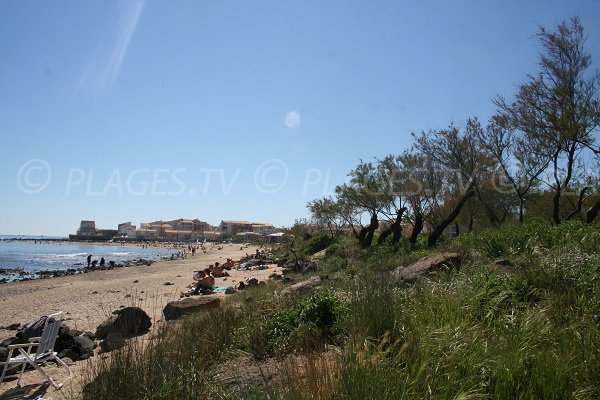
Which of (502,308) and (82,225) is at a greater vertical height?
(82,225)

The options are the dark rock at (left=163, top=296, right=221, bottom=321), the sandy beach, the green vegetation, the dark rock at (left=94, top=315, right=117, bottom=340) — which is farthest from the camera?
the sandy beach

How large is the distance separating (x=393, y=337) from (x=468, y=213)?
3222cm

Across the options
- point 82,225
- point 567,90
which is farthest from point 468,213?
point 82,225

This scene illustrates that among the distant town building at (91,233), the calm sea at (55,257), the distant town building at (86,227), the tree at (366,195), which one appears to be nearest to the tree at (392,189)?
the tree at (366,195)

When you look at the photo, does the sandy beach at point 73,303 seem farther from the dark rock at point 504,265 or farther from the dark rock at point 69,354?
the dark rock at point 504,265

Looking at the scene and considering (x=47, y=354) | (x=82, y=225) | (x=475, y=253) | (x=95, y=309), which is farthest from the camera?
(x=82, y=225)

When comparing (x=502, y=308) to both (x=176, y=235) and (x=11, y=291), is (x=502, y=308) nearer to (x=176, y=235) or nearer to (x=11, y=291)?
(x=11, y=291)

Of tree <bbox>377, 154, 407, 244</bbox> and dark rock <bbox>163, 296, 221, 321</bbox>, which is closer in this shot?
dark rock <bbox>163, 296, 221, 321</bbox>

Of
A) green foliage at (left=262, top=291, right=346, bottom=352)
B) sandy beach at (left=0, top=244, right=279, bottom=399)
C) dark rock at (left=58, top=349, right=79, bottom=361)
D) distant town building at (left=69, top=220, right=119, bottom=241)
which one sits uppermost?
distant town building at (left=69, top=220, right=119, bottom=241)

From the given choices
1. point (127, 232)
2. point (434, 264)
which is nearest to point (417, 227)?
point (434, 264)

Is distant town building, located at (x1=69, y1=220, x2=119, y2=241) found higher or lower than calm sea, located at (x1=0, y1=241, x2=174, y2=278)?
higher

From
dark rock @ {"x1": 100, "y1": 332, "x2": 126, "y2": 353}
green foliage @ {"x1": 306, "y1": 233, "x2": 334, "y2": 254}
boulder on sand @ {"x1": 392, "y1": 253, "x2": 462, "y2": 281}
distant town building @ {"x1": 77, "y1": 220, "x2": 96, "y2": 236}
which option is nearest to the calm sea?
green foliage @ {"x1": 306, "y1": 233, "x2": 334, "y2": 254}

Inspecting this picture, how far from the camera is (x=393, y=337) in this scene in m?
4.62

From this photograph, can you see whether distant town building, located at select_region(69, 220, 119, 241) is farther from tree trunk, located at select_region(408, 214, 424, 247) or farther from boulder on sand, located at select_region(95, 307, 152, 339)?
boulder on sand, located at select_region(95, 307, 152, 339)
